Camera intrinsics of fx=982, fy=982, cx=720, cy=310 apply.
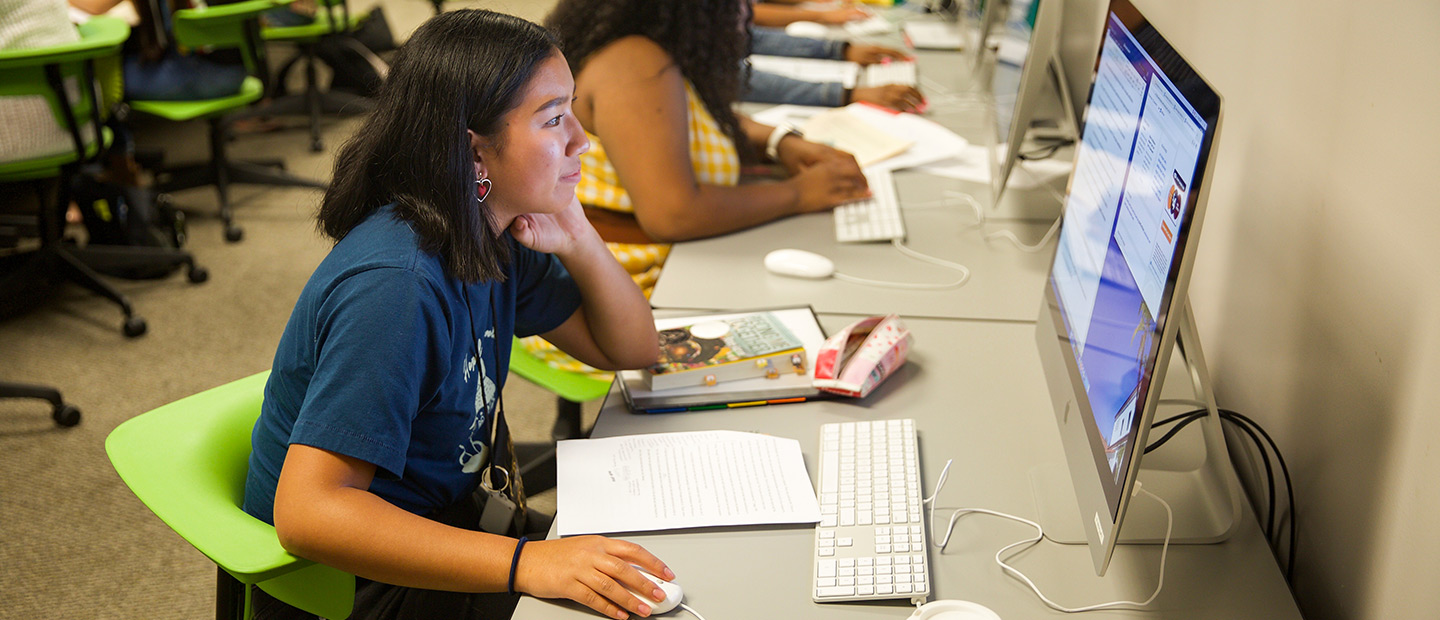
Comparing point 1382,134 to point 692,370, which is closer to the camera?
point 1382,134

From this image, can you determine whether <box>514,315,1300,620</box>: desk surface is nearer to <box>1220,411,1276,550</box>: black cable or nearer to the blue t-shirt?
<box>1220,411,1276,550</box>: black cable

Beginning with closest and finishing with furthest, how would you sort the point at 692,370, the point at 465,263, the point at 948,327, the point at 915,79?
the point at 465,263, the point at 692,370, the point at 948,327, the point at 915,79

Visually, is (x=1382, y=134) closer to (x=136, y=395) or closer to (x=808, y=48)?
(x=808, y=48)

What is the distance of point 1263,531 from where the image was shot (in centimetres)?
105

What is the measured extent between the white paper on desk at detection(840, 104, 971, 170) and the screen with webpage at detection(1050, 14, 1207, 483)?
3.06ft

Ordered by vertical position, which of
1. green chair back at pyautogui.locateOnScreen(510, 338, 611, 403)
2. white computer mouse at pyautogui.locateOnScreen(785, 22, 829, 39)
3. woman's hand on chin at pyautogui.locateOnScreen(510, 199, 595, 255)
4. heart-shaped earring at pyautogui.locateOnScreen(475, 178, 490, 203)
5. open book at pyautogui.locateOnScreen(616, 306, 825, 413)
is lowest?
green chair back at pyautogui.locateOnScreen(510, 338, 611, 403)

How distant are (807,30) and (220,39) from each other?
6.57 ft

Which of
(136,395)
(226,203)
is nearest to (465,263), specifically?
(136,395)

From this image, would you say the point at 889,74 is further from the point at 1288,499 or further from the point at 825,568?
the point at 825,568

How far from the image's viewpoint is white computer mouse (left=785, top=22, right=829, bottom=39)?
10.2 ft

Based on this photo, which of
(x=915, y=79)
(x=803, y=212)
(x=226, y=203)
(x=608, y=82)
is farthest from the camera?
(x=226, y=203)

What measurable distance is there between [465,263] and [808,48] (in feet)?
6.81

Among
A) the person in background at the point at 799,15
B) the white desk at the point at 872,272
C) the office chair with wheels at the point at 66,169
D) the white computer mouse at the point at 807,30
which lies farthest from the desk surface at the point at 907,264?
the office chair with wheels at the point at 66,169

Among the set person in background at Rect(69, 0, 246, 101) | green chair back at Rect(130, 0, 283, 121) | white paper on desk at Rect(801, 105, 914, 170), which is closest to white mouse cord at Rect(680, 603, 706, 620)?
white paper on desk at Rect(801, 105, 914, 170)
